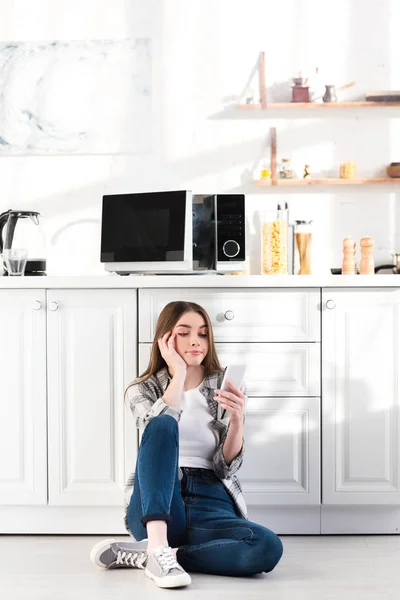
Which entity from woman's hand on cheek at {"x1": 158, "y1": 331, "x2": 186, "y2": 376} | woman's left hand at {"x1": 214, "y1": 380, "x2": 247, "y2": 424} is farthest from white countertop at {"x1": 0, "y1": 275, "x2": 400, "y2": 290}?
woman's left hand at {"x1": 214, "y1": 380, "x2": 247, "y2": 424}

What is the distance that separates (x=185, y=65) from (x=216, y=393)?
1520 millimetres

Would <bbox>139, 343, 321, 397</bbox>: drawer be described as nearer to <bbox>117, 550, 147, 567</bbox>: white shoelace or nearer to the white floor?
the white floor

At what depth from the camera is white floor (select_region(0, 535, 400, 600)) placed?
7.04 ft

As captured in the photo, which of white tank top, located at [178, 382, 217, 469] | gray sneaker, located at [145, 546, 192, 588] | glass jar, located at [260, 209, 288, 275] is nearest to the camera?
gray sneaker, located at [145, 546, 192, 588]

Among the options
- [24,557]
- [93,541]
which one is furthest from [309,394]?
[24,557]

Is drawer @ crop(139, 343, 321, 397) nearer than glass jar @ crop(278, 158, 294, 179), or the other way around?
drawer @ crop(139, 343, 321, 397)

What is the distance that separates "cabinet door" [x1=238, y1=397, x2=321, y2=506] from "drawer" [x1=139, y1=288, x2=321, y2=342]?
214 mm

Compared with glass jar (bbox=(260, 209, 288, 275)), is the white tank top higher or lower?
lower

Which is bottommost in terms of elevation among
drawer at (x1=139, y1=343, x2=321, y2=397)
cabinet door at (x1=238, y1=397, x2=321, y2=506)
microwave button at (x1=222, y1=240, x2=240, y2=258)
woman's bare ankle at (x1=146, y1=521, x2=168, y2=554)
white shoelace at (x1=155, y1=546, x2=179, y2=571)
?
white shoelace at (x1=155, y1=546, x2=179, y2=571)

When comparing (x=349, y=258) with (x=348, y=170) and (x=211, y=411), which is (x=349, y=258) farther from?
(x=211, y=411)

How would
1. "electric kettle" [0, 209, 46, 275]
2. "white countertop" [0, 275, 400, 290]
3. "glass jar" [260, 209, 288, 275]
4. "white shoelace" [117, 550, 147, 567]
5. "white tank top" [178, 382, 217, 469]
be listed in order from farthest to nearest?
"glass jar" [260, 209, 288, 275] < "electric kettle" [0, 209, 46, 275] < "white countertop" [0, 275, 400, 290] < "white tank top" [178, 382, 217, 469] < "white shoelace" [117, 550, 147, 567]

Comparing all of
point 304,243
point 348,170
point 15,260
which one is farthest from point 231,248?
point 15,260

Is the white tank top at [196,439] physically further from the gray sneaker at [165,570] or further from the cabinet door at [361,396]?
the cabinet door at [361,396]

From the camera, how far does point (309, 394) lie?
107 inches
